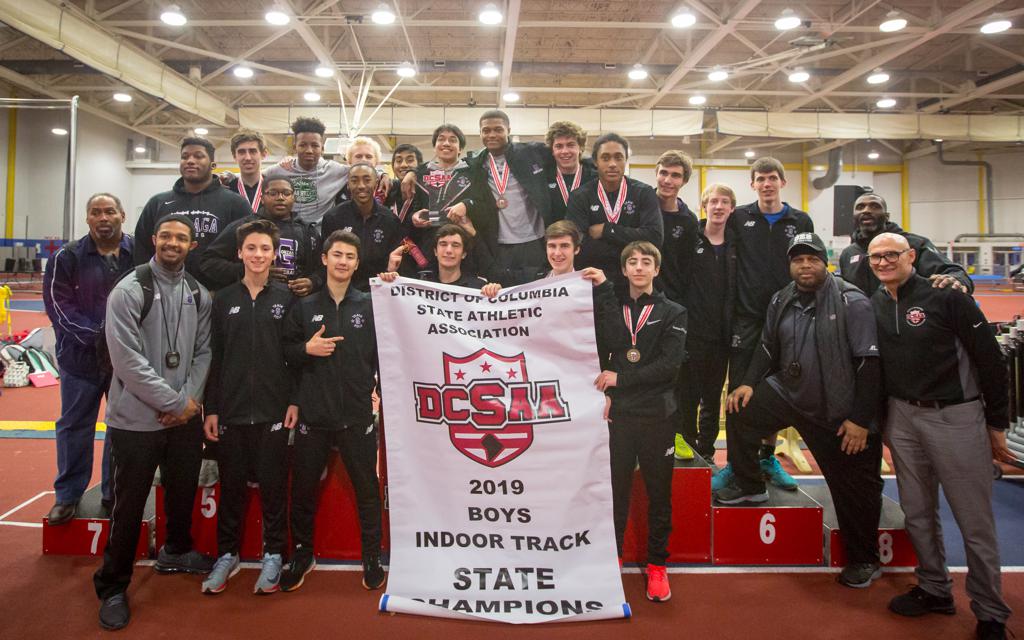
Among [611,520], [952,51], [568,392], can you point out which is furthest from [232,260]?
[952,51]

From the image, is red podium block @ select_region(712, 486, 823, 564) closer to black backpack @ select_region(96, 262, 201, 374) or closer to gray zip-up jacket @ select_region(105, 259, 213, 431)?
gray zip-up jacket @ select_region(105, 259, 213, 431)

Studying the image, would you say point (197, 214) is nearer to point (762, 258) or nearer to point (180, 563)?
point (180, 563)

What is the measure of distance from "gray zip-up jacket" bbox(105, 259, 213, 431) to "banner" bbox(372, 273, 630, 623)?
1094 millimetres

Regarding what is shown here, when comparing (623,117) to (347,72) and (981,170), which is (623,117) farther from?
(981,170)

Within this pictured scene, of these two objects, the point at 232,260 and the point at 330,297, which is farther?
the point at 232,260

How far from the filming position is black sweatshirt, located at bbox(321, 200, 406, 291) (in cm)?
409

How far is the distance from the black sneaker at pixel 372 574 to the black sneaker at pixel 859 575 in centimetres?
290

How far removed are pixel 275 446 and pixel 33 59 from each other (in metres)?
16.9

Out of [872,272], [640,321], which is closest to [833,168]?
[872,272]

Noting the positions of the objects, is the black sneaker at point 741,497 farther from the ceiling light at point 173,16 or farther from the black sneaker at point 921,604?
the ceiling light at point 173,16

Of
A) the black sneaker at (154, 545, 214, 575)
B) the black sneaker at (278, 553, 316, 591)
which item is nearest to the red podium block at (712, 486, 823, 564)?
the black sneaker at (278, 553, 316, 591)

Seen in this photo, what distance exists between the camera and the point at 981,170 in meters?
23.7

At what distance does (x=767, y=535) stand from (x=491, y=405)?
2.14 metres

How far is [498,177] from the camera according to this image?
4453mm
